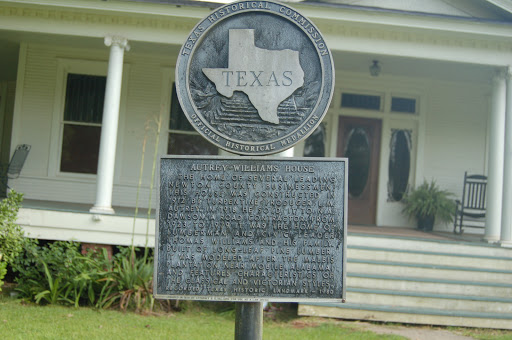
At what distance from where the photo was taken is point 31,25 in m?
8.73

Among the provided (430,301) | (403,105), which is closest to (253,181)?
(430,301)

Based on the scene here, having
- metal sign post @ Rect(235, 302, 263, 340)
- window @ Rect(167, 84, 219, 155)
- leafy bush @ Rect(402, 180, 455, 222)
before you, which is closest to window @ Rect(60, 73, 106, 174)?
window @ Rect(167, 84, 219, 155)

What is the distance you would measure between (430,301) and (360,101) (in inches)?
210

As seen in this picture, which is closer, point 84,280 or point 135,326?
point 135,326

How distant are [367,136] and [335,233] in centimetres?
834

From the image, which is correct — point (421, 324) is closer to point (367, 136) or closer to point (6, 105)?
point (367, 136)

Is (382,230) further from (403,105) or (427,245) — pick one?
(403,105)

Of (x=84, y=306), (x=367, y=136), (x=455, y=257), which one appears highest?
(x=367, y=136)

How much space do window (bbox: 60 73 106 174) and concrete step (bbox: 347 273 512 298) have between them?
20.2 ft

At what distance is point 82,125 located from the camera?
10992 millimetres

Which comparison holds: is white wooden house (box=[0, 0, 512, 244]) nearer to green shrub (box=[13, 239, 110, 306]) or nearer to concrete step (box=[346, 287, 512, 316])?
concrete step (box=[346, 287, 512, 316])

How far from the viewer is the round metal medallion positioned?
3555 millimetres

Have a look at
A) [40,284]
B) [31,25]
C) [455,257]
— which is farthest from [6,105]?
[455,257]

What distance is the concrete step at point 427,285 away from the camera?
7.55m
